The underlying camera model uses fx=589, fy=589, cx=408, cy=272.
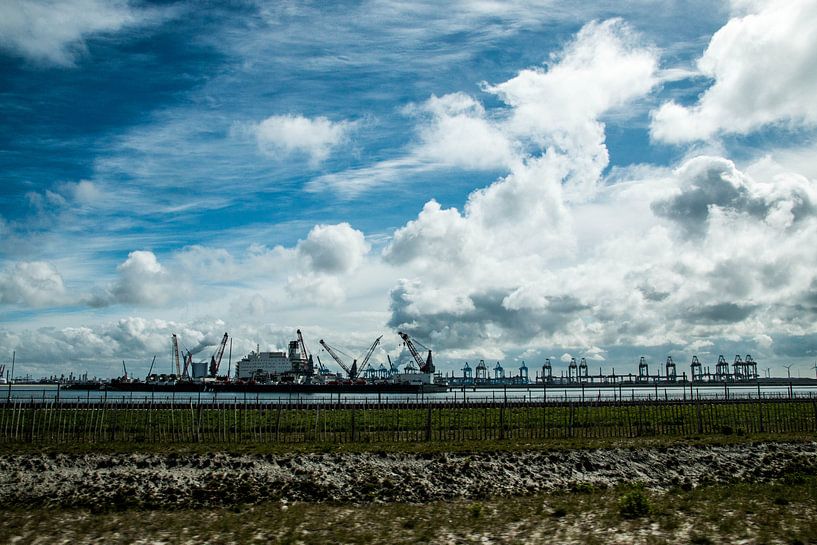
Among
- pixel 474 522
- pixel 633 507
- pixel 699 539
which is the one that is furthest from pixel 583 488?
pixel 699 539

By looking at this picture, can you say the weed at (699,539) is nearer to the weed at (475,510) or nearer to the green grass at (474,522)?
the green grass at (474,522)

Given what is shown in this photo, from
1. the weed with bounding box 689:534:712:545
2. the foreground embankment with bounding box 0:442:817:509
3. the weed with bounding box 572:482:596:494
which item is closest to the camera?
the weed with bounding box 689:534:712:545

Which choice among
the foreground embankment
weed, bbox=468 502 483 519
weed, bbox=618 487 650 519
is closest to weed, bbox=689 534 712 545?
weed, bbox=618 487 650 519

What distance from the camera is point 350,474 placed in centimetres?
2317

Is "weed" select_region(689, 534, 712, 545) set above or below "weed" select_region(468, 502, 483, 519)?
above

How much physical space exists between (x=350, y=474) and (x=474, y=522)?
21.6 ft

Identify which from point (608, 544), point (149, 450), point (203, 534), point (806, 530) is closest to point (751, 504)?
point (806, 530)

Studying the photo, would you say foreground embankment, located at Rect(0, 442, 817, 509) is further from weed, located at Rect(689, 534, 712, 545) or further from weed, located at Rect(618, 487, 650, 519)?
weed, located at Rect(689, 534, 712, 545)

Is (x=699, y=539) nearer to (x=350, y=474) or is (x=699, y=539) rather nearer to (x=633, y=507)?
(x=633, y=507)

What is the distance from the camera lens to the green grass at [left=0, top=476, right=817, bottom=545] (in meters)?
16.1

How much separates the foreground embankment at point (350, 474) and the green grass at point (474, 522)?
3.60 ft

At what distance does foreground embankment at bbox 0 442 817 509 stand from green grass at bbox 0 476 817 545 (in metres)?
1.10

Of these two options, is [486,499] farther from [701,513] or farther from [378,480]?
[701,513]

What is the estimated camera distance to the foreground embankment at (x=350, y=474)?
21297mm
